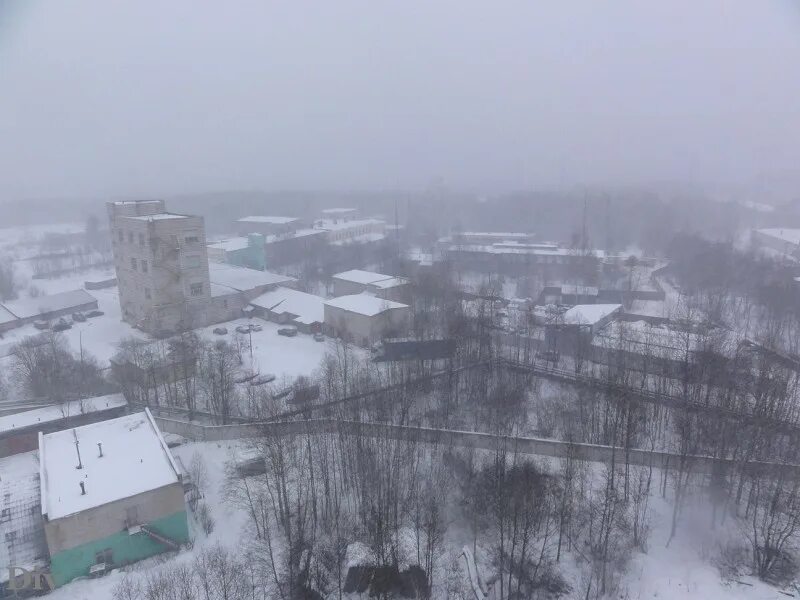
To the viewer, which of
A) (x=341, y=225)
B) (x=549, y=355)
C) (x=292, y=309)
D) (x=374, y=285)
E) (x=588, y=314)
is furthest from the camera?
(x=341, y=225)

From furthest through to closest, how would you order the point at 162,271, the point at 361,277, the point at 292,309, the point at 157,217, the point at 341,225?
the point at 341,225
the point at 361,277
the point at 292,309
the point at 157,217
the point at 162,271

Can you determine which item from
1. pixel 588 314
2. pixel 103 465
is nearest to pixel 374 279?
pixel 588 314

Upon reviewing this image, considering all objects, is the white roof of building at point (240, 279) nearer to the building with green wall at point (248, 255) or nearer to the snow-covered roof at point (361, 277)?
the snow-covered roof at point (361, 277)

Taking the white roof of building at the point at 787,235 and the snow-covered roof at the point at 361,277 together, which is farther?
the white roof of building at the point at 787,235

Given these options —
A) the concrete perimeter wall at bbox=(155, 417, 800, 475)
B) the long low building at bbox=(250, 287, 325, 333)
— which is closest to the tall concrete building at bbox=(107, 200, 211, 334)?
the long low building at bbox=(250, 287, 325, 333)

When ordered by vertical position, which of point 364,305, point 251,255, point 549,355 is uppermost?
point 251,255

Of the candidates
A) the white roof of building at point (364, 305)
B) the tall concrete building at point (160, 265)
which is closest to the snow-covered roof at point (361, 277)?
the white roof of building at point (364, 305)

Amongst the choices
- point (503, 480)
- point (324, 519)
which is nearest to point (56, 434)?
point (324, 519)

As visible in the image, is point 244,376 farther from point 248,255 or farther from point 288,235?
point 288,235
